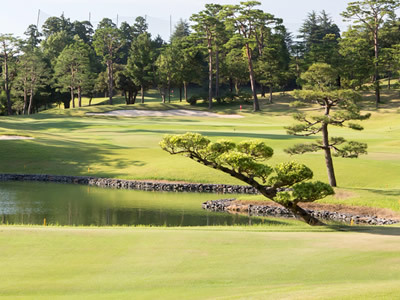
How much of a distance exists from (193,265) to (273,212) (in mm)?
16889

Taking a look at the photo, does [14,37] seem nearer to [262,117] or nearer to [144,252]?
[262,117]

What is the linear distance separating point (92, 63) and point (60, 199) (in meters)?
82.4

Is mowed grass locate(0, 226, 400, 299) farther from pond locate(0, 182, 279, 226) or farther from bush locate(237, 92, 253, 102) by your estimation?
bush locate(237, 92, 253, 102)

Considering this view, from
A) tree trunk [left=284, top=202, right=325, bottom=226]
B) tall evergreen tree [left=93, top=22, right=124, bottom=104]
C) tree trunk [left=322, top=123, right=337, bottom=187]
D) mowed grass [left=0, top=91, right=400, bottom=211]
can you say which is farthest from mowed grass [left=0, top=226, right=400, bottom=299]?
tall evergreen tree [left=93, top=22, right=124, bottom=104]

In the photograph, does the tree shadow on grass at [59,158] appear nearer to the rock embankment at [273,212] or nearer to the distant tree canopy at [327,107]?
the rock embankment at [273,212]

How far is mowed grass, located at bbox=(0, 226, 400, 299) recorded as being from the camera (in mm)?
9531

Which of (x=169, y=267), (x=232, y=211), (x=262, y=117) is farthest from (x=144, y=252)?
(x=262, y=117)

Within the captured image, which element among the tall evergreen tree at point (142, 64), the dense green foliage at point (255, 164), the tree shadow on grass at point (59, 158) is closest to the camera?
the dense green foliage at point (255, 164)

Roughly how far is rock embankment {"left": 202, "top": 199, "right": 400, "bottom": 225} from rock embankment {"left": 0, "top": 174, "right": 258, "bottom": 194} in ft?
12.3

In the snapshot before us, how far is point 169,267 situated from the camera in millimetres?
11359

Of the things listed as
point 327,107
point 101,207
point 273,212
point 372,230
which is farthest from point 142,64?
point 372,230

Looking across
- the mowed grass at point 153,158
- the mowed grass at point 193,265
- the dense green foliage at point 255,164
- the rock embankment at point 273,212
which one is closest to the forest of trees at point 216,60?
the mowed grass at point 153,158

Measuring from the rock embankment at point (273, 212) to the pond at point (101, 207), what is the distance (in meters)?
1.03

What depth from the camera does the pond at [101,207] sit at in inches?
1003
